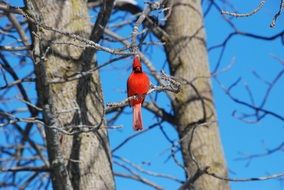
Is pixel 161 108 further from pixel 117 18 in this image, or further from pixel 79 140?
pixel 79 140

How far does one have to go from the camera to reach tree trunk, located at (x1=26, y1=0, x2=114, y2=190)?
3850 mm

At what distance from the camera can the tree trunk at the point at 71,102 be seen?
3850mm

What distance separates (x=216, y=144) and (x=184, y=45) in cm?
93

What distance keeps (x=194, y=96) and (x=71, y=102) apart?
68.7 inches

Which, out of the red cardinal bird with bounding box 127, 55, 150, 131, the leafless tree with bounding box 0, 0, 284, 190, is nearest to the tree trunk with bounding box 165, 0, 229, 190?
the leafless tree with bounding box 0, 0, 284, 190

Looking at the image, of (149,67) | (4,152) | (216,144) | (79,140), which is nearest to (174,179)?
(216,144)

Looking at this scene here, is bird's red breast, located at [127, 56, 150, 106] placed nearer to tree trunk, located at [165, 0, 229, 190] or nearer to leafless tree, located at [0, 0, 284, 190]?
leafless tree, located at [0, 0, 284, 190]

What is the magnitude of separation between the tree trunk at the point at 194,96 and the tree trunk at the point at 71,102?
54.2 inches

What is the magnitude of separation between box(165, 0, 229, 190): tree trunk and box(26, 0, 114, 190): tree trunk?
138 cm

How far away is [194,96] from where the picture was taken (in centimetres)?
554

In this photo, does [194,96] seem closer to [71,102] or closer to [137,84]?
[71,102]

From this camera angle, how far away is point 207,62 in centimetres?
582

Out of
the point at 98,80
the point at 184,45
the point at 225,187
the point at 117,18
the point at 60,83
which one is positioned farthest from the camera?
the point at 117,18

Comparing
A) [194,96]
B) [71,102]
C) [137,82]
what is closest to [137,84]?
[137,82]
